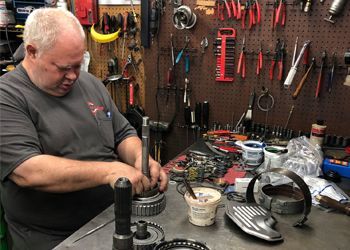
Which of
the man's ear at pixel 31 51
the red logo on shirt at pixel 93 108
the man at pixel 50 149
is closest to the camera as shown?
the man at pixel 50 149

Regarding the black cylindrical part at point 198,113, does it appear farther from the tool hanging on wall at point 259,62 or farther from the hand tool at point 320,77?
the hand tool at point 320,77

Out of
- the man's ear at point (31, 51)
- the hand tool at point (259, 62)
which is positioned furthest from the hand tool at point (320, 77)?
the man's ear at point (31, 51)

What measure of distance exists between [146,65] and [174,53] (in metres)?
0.25

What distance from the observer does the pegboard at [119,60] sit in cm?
242

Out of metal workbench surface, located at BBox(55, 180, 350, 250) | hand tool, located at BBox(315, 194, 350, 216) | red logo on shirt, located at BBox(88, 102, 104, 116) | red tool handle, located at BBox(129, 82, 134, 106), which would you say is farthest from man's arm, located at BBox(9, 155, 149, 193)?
red tool handle, located at BBox(129, 82, 134, 106)

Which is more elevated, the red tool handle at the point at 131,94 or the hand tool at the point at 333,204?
the red tool handle at the point at 131,94

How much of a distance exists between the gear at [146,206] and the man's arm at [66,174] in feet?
0.11

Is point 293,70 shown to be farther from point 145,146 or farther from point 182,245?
point 182,245

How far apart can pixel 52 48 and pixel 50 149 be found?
1.19ft

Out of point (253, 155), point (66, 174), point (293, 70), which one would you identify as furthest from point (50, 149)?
point (293, 70)

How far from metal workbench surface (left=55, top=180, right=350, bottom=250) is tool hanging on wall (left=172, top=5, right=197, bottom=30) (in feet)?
Result: 4.38

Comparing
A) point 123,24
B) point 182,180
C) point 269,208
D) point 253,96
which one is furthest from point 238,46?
point 269,208

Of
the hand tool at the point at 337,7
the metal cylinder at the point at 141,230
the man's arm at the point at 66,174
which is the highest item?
the hand tool at the point at 337,7

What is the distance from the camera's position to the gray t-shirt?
1.13 meters
